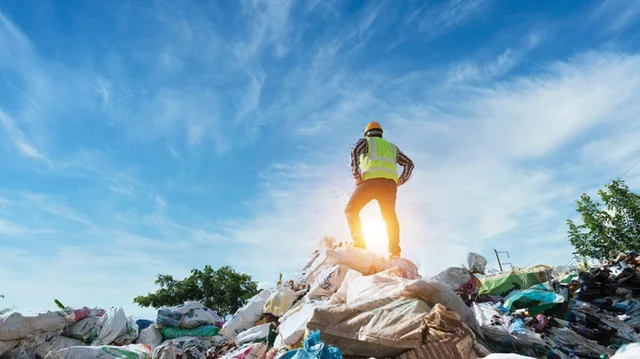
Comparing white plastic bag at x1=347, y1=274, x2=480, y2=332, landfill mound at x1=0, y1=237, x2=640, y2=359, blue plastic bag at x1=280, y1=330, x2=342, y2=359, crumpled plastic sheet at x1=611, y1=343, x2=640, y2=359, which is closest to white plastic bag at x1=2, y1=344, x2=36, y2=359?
landfill mound at x1=0, y1=237, x2=640, y2=359

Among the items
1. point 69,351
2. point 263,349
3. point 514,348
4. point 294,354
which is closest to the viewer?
point 294,354

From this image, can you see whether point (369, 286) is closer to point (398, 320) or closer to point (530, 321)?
point (398, 320)

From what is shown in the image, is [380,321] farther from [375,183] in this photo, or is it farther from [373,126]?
[373,126]

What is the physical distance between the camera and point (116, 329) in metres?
4.61

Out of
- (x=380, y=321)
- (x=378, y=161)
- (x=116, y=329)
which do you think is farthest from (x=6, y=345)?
(x=378, y=161)

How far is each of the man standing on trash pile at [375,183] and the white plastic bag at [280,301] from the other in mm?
962

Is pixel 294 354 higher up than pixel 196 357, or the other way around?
pixel 196 357

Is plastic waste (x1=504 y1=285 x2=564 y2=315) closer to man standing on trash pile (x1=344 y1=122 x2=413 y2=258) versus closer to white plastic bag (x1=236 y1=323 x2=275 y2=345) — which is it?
man standing on trash pile (x1=344 y1=122 x2=413 y2=258)

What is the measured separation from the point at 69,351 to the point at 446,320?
2959 mm

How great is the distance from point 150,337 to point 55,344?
1.02 meters

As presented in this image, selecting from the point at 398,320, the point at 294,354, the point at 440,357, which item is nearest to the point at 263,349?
the point at 294,354

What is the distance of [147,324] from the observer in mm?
5145

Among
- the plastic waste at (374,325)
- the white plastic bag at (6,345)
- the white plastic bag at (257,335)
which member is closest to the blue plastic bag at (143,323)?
the white plastic bag at (6,345)

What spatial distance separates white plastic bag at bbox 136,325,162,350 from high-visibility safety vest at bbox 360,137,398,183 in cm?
312
